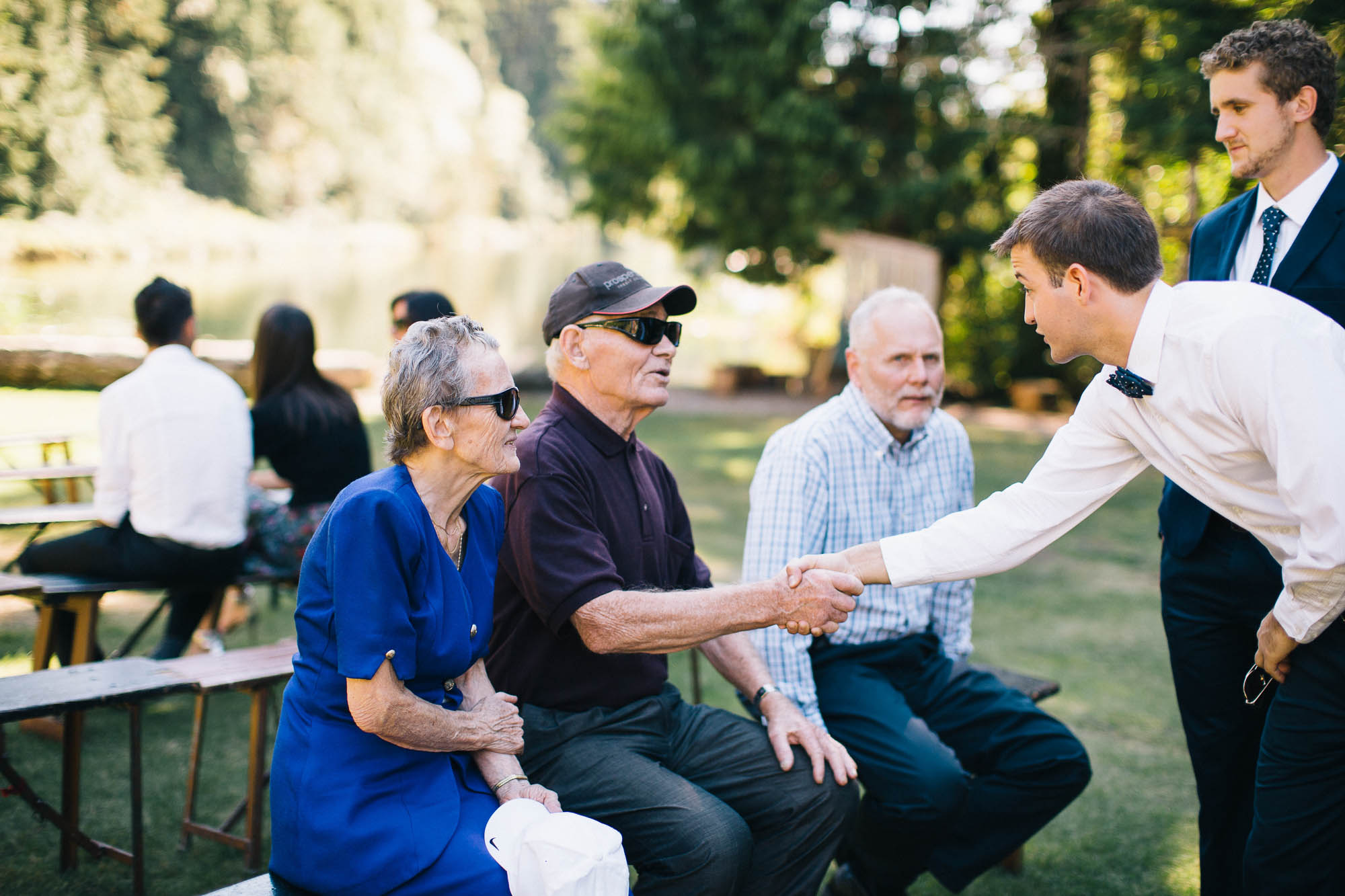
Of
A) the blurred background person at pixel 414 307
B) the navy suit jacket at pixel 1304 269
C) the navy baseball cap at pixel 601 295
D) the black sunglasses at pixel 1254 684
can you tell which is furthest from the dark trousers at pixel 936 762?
the blurred background person at pixel 414 307

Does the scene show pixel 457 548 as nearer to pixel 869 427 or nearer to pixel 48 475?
pixel 869 427

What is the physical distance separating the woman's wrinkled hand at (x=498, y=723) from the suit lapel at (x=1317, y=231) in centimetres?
243

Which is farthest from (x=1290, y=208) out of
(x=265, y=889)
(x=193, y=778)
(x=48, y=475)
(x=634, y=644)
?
(x=48, y=475)

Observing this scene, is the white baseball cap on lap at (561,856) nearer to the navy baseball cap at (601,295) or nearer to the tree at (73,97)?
the navy baseball cap at (601,295)

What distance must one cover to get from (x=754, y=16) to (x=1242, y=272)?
13205mm

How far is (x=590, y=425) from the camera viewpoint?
279 centimetres

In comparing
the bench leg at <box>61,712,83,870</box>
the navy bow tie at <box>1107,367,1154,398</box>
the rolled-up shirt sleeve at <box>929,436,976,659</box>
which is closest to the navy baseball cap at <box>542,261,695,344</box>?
the navy bow tie at <box>1107,367,1154,398</box>

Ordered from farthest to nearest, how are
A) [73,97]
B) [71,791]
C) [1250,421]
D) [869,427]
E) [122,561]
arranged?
1. [73,97]
2. [122,561]
3. [869,427]
4. [71,791]
5. [1250,421]

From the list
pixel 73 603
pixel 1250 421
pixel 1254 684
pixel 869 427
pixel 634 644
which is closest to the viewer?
pixel 1250 421

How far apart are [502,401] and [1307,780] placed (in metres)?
2.10

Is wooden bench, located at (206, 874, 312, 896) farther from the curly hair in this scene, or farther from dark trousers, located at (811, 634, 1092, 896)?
the curly hair

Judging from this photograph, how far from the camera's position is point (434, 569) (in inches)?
86.6

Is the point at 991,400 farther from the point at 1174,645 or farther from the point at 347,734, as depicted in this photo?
the point at 347,734

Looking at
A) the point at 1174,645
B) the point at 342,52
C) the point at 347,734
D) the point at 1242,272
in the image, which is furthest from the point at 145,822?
the point at 342,52
